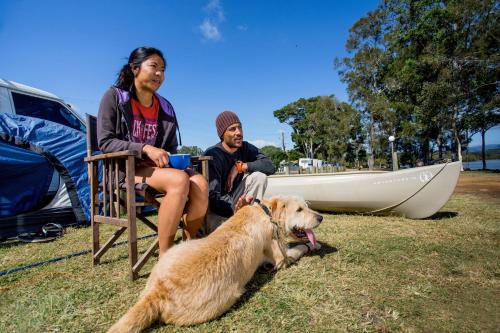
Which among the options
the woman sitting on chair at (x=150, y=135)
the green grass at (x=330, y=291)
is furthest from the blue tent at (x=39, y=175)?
the woman sitting on chair at (x=150, y=135)

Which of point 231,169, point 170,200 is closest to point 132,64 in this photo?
point 170,200

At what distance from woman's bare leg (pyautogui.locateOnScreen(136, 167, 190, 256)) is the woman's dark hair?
1.03 metres

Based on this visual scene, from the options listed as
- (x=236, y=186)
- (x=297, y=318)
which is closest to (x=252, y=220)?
(x=297, y=318)

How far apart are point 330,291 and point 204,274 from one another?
106 centimetres

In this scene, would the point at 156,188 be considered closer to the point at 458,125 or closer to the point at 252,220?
the point at 252,220

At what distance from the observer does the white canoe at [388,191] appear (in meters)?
4.48

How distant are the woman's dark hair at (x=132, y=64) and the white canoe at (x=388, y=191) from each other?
12.8 ft

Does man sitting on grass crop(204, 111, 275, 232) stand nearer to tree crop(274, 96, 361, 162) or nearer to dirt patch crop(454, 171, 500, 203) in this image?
dirt patch crop(454, 171, 500, 203)

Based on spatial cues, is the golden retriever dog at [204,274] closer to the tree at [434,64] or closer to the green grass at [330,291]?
the green grass at [330,291]

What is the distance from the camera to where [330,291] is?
2.15 meters

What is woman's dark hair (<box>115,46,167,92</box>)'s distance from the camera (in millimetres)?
2755

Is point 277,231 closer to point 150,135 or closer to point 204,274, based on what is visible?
point 204,274

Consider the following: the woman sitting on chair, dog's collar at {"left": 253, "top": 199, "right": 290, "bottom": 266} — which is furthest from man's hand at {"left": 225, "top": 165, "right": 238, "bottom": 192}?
dog's collar at {"left": 253, "top": 199, "right": 290, "bottom": 266}

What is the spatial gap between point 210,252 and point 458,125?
26122 millimetres
